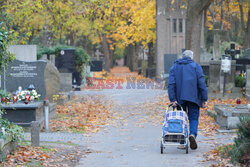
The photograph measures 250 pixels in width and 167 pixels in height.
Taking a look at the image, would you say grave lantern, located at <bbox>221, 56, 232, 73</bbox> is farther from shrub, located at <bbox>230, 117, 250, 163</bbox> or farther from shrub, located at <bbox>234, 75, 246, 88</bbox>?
shrub, located at <bbox>230, 117, 250, 163</bbox>

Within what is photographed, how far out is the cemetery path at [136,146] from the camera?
9242 millimetres

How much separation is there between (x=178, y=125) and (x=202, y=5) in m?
12.6

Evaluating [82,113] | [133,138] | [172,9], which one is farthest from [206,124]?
[172,9]

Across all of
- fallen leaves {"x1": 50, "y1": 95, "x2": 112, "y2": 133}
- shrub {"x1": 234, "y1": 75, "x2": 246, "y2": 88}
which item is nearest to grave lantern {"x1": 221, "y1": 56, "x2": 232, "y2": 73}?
shrub {"x1": 234, "y1": 75, "x2": 246, "y2": 88}

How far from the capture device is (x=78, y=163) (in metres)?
9.37

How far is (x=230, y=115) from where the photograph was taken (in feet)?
42.4

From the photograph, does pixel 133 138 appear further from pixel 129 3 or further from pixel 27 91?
pixel 129 3

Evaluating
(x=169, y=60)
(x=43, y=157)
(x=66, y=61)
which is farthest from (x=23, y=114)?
(x=169, y=60)

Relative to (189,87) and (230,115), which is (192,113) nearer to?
(189,87)

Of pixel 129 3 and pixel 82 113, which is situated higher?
pixel 129 3

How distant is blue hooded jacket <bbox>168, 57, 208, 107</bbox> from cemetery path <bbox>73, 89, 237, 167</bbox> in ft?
3.39

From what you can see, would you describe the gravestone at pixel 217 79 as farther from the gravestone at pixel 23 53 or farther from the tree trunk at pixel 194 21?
the gravestone at pixel 23 53

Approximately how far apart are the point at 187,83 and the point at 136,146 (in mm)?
1860

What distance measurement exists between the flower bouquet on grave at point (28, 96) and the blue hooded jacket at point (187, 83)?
5.28 m
